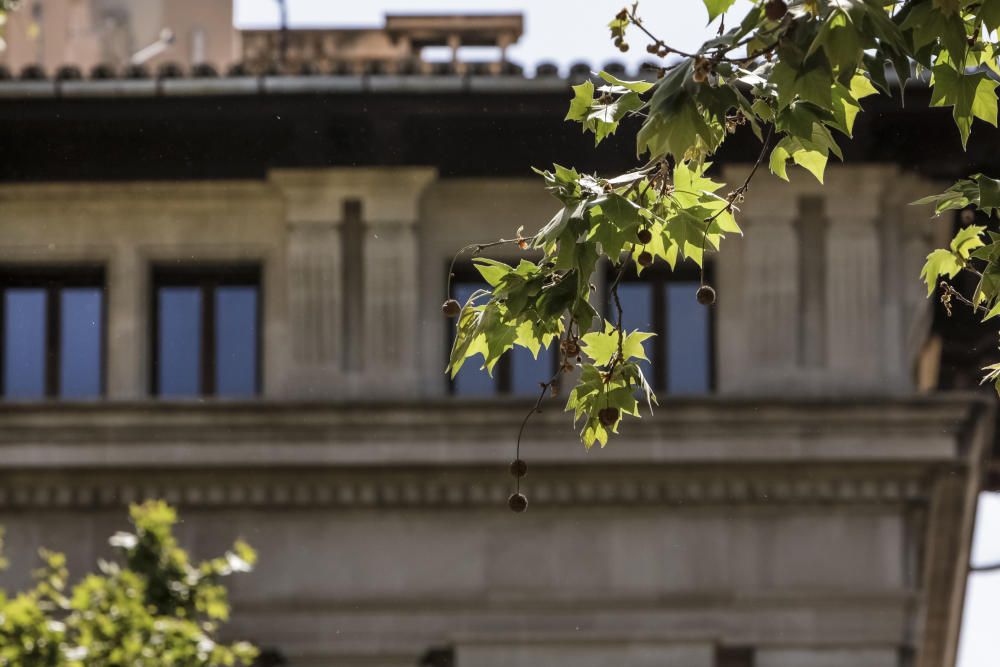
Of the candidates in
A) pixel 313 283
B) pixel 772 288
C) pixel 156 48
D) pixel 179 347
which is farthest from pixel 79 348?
pixel 156 48

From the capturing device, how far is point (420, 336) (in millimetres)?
25141

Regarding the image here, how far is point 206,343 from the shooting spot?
997 inches

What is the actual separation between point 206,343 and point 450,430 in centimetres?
293

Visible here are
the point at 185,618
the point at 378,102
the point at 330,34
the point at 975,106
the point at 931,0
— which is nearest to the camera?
the point at 931,0

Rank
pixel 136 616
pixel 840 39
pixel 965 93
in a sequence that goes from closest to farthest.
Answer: pixel 840 39 → pixel 965 93 → pixel 136 616

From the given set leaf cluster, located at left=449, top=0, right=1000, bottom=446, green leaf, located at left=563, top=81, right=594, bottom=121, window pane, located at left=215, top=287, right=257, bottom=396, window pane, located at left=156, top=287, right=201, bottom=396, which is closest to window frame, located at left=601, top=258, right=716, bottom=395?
window pane, located at left=215, top=287, right=257, bottom=396

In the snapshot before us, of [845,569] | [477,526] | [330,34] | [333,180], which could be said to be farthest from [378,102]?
[330,34]

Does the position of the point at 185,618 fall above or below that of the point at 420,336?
below

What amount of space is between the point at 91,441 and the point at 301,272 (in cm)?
274

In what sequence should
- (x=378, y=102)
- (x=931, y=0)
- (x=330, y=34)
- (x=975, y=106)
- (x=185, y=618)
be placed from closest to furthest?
(x=931, y=0)
(x=975, y=106)
(x=185, y=618)
(x=378, y=102)
(x=330, y=34)

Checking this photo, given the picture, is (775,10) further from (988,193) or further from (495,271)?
(988,193)

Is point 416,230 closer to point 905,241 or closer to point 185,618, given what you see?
point 905,241

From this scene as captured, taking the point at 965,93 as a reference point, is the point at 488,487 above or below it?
below

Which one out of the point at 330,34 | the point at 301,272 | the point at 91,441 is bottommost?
the point at 91,441
